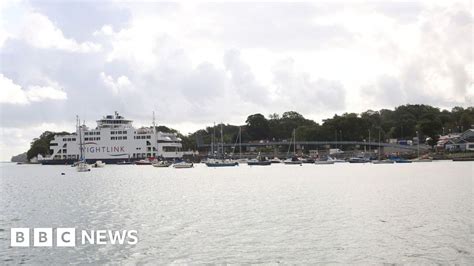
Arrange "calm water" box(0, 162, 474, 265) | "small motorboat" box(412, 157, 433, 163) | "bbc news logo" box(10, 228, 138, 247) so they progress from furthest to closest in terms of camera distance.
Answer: "small motorboat" box(412, 157, 433, 163)
"bbc news logo" box(10, 228, 138, 247)
"calm water" box(0, 162, 474, 265)

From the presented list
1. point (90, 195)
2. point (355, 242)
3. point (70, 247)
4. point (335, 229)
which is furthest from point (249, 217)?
point (90, 195)

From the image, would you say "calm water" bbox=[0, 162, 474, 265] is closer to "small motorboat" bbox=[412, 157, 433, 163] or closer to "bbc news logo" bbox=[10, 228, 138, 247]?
"bbc news logo" bbox=[10, 228, 138, 247]

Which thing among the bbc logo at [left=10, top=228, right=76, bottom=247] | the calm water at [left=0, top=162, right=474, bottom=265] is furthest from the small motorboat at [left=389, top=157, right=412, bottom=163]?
the bbc logo at [left=10, top=228, right=76, bottom=247]

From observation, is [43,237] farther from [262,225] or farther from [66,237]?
[262,225]

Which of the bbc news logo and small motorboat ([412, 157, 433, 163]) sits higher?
small motorboat ([412, 157, 433, 163])

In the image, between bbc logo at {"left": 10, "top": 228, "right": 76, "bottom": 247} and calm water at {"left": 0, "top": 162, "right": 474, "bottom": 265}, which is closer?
calm water at {"left": 0, "top": 162, "right": 474, "bottom": 265}

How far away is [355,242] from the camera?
31.8 meters

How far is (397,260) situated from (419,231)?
27.9 ft

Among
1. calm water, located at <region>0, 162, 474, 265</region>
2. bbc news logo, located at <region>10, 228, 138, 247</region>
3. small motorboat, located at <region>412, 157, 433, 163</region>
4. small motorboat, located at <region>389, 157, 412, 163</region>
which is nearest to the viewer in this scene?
calm water, located at <region>0, 162, 474, 265</region>

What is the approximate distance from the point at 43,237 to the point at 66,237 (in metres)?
1.65

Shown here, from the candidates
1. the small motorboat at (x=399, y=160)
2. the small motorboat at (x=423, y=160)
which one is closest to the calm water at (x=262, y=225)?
the small motorboat at (x=399, y=160)

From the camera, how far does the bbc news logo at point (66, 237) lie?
32.2 m

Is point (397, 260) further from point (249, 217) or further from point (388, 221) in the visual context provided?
point (249, 217)

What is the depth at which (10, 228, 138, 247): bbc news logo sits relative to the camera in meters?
32.2
